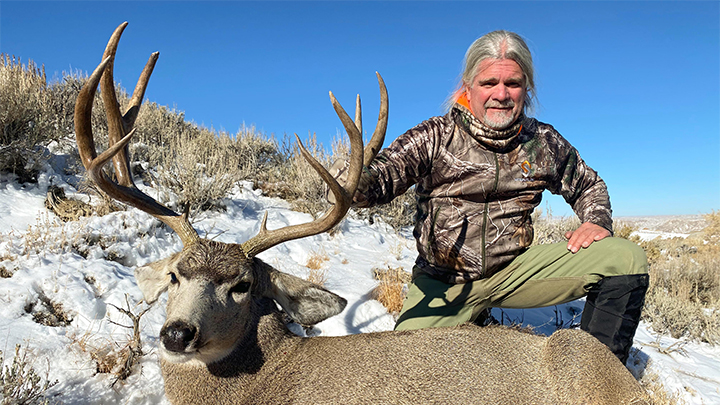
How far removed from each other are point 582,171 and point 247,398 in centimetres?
324

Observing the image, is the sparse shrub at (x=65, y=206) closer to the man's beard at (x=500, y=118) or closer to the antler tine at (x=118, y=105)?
the antler tine at (x=118, y=105)

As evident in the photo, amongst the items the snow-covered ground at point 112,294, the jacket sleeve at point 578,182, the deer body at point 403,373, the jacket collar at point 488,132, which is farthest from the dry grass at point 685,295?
the deer body at point 403,373

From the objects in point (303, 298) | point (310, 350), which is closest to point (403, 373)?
point (310, 350)

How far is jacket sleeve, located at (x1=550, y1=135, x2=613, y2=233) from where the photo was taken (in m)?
3.69

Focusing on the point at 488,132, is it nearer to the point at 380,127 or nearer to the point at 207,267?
the point at 380,127

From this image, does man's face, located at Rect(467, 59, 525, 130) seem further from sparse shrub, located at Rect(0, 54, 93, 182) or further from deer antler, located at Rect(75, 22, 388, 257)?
sparse shrub, located at Rect(0, 54, 93, 182)

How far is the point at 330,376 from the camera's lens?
2342 mm

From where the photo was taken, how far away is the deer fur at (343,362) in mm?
2270

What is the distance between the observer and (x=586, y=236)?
339 cm

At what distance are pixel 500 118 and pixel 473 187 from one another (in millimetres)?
602

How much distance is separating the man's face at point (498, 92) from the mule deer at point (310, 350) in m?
1.32

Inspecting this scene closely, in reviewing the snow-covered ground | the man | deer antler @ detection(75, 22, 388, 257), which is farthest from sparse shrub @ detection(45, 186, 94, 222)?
the man

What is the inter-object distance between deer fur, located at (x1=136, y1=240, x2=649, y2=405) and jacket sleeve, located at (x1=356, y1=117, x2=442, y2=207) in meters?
1.05

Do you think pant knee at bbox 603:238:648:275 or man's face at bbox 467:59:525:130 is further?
man's face at bbox 467:59:525:130
